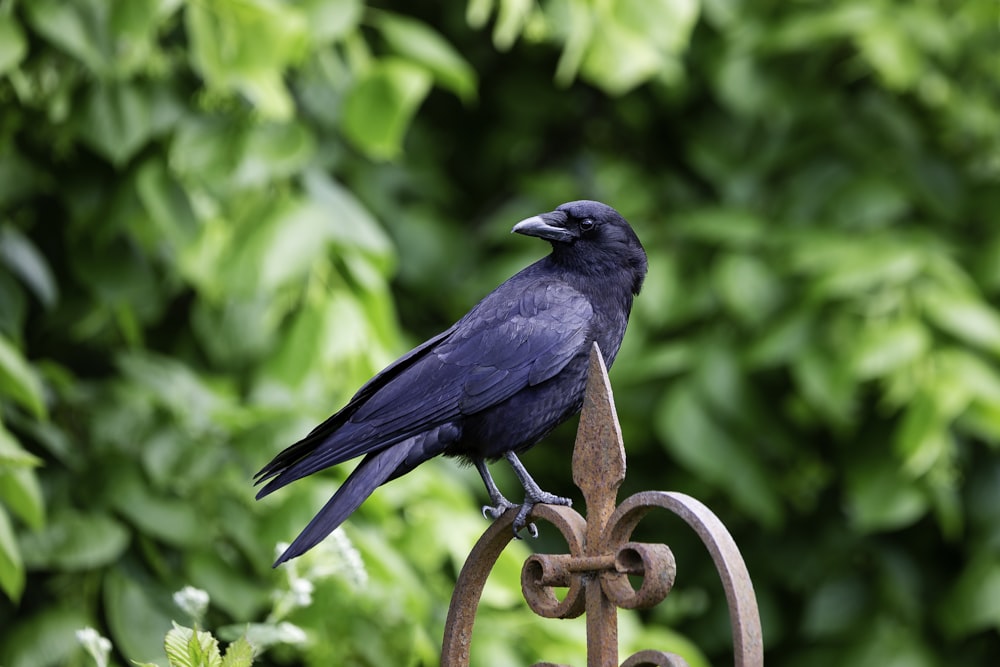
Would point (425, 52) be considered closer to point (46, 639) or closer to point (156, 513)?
point (156, 513)

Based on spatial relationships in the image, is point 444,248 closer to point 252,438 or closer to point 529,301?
point 252,438

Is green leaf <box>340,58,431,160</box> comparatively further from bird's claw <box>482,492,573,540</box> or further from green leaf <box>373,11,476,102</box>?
bird's claw <box>482,492,573,540</box>

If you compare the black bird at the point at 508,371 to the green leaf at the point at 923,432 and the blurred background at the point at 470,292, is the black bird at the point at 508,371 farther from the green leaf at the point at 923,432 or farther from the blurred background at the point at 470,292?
the green leaf at the point at 923,432

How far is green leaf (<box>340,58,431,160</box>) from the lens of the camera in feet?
10.1

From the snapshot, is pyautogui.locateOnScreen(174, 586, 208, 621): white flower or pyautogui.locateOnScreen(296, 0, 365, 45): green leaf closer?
pyautogui.locateOnScreen(174, 586, 208, 621): white flower

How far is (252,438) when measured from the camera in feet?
9.36

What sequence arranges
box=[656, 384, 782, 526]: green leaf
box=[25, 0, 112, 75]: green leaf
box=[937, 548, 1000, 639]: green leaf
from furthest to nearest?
box=[656, 384, 782, 526]: green leaf, box=[937, 548, 1000, 639]: green leaf, box=[25, 0, 112, 75]: green leaf

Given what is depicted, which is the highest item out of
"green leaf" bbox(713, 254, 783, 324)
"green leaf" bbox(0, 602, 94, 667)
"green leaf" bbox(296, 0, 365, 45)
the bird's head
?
"green leaf" bbox(296, 0, 365, 45)

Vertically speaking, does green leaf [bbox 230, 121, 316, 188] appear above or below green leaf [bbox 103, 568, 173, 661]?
above

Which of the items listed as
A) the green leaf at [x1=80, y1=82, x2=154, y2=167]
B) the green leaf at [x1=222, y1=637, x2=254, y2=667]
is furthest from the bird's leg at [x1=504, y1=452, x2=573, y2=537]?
the green leaf at [x1=80, y1=82, x2=154, y2=167]

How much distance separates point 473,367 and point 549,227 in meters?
0.31

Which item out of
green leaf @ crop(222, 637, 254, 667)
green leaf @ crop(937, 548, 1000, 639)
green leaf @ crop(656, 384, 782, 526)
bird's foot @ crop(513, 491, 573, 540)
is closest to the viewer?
green leaf @ crop(222, 637, 254, 667)

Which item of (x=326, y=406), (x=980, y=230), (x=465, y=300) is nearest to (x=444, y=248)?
(x=465, y=300)

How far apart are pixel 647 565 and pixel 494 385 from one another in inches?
29.3
